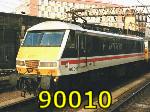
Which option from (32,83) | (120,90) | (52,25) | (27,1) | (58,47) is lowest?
(120,90)

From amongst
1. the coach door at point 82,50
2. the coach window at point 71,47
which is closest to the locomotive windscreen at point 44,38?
the coach window at point 71,47

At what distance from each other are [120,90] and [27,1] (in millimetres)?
107849

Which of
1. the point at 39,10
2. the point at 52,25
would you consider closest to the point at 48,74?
the point at 52,25

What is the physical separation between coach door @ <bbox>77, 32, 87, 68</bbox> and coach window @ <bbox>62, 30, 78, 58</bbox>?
1.30ft

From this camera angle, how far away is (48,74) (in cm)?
1200

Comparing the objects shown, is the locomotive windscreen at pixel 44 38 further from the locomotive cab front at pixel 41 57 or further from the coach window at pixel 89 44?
the coach window at pixel 89 44

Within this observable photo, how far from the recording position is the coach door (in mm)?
13641

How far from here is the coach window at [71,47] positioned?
496 inches

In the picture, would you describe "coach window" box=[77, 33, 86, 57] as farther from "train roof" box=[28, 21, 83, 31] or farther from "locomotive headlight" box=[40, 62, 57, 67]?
"locomotive headlight" box=[40, 62, 57, 67]

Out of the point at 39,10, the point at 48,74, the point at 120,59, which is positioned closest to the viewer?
the point at 48,74

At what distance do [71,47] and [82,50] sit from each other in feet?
3.57

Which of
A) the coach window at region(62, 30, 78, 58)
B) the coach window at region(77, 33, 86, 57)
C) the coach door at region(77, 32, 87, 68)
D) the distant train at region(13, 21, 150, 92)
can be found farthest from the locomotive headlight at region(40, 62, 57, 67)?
the coach window at region(77, 33, 86, 57)

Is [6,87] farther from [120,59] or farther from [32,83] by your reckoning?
[120,59]

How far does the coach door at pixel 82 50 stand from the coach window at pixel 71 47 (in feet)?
1.30
